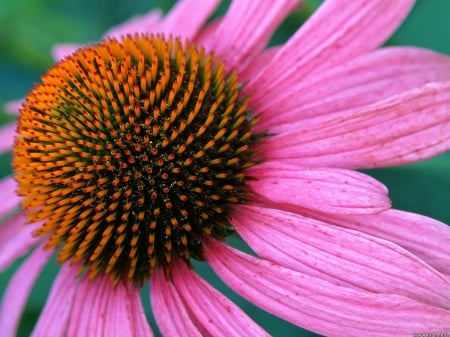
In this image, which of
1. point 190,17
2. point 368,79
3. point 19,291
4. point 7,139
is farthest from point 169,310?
point 7,139

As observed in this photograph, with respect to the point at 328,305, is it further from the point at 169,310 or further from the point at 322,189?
the point at 169,310

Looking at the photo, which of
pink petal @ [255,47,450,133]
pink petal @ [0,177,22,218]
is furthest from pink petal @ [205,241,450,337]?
pink petal @ [0,177,22,218]

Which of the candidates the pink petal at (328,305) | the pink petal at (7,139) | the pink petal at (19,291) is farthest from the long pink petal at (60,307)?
the pink petal at (7,139)

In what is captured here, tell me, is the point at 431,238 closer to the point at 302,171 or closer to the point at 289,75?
the point at 302,171

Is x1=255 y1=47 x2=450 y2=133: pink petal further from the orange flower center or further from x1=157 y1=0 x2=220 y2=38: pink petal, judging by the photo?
x1=157 y1=0 x2=220 y2=38: pink petal

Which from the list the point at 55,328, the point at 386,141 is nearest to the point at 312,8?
the point at 386,141

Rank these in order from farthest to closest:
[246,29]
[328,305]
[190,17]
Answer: [190,17] → [246,29] → [328,305]
